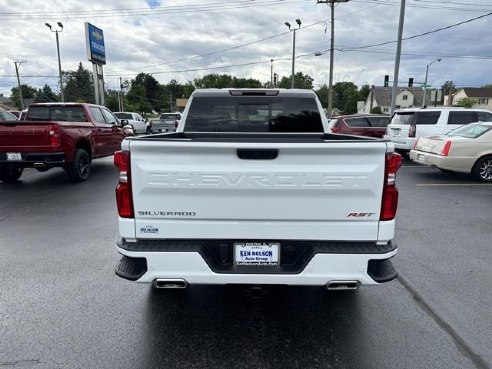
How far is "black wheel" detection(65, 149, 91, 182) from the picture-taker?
29.8ft

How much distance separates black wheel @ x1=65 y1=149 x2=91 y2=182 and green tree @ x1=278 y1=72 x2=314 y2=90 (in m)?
87.3

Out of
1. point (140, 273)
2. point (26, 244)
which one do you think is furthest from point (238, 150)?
point (26, 244)

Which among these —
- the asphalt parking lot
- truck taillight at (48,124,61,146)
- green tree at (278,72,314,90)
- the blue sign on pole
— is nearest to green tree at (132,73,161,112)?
green tree at (278,72,314,90)

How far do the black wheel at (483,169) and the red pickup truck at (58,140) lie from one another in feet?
33.0

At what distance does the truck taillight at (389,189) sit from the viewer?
8.46 feet

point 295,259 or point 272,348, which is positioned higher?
point 295,259

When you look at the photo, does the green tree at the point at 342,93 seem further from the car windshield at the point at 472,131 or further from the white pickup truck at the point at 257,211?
the white pickup truck at the point at 257,211

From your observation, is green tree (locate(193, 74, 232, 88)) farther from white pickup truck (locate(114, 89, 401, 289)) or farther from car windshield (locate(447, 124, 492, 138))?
white pickup truck (locate(114, 89, 401, 289))

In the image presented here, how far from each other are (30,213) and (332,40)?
2703 cm

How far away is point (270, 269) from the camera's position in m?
2.71

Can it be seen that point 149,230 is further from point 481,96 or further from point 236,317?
point 481,96

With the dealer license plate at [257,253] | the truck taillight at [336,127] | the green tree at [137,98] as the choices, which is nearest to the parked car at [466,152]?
the truck taillight at [336,127]

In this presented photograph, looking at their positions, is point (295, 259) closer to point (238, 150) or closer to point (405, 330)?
point (238, 150)

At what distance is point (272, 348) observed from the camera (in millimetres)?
2824
